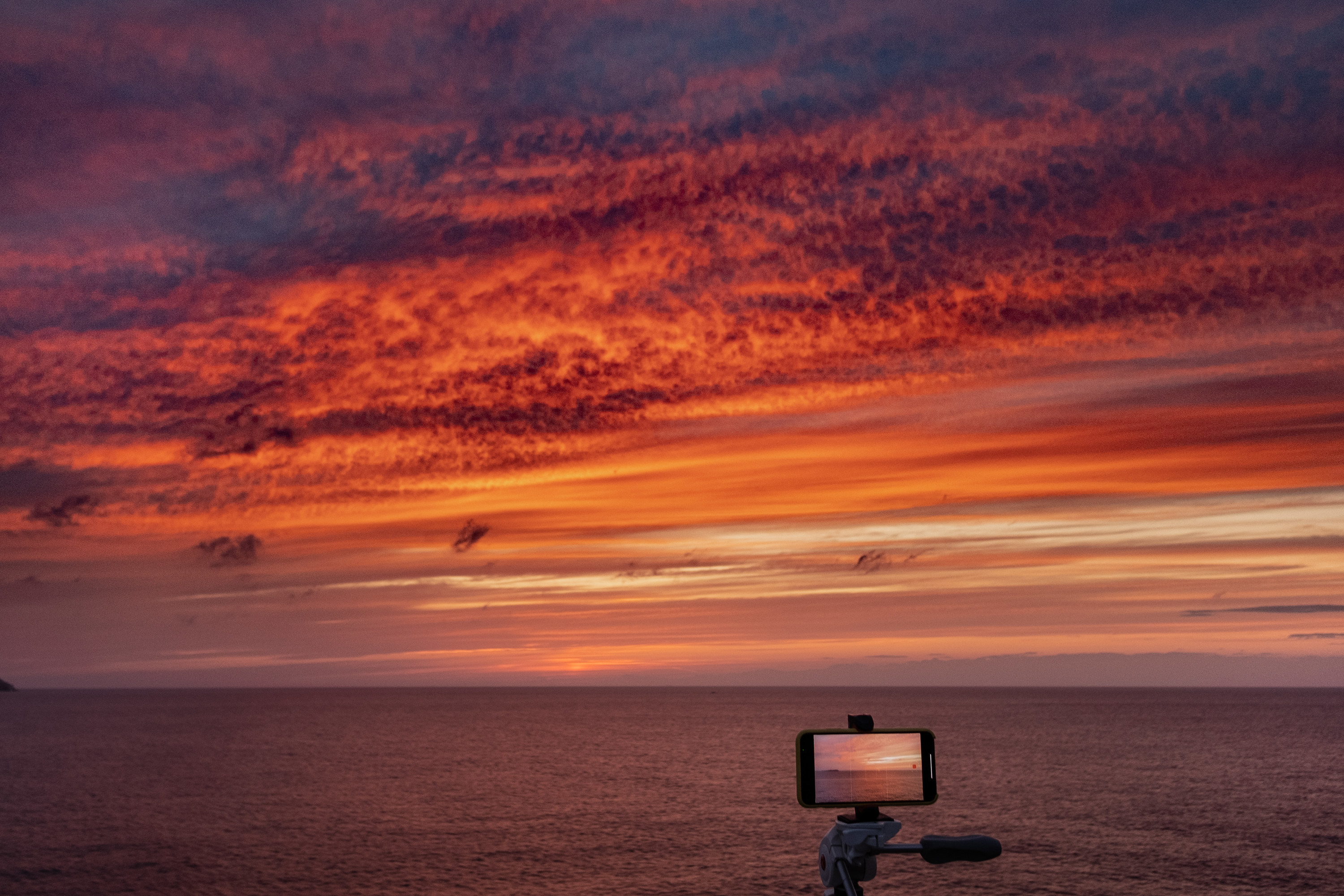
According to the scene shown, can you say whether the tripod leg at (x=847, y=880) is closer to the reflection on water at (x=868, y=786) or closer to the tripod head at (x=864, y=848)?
the tripod head at (x=864, y=848)

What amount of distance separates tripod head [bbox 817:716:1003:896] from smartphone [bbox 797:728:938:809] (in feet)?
0.45

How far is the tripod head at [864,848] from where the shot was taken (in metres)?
6.26

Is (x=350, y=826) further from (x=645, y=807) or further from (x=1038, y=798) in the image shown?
(x=1038, y=798)

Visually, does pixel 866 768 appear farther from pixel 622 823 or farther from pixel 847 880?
pixel 622 823

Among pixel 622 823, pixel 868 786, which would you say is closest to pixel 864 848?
pixel 868 786

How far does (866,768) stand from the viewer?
21.8 ft

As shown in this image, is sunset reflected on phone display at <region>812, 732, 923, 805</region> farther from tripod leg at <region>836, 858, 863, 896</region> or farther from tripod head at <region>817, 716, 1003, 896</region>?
tripod leg at <region>836, 858, 863, 896</region>

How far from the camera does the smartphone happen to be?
6598 mm

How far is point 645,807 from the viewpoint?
274 ft

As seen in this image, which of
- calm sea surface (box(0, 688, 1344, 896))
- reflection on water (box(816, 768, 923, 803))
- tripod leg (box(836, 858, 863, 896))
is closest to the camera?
reflection on water (box(816, 768, 923, 803))

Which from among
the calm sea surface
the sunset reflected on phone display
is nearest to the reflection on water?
the sunset reflected on phone display

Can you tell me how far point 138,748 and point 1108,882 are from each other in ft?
515

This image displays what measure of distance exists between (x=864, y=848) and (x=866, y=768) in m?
0.59

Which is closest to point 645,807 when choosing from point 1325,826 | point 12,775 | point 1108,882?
point 1108,882
